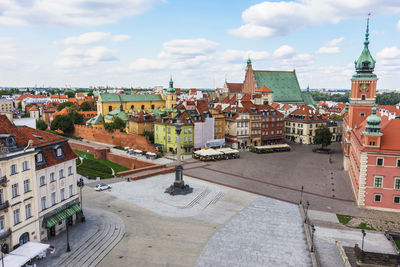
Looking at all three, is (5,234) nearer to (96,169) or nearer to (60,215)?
(60,215)

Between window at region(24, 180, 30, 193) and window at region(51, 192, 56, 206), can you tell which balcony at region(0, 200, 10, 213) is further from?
window at region(51, 192, 56, 206)

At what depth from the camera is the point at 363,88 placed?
61.0m

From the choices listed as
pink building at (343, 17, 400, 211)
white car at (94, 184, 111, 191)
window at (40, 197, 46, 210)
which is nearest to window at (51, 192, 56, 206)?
window at (40, 197, 46, 210)

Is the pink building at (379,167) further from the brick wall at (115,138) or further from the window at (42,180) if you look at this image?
the brick wall at (115,138)

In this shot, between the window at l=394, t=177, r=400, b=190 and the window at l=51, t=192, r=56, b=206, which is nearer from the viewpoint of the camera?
the window at l=51, t=192, r=56, b=206

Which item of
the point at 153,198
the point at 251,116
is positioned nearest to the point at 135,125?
the point at 251,116

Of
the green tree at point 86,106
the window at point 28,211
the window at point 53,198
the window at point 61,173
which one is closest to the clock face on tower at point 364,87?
the window at point 61,173

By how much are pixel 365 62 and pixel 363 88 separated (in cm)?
501

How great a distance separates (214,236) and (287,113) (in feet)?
259

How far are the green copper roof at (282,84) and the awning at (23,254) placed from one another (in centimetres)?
10484

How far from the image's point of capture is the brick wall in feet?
244

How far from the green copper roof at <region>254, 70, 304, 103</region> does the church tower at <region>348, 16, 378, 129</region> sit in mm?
59690

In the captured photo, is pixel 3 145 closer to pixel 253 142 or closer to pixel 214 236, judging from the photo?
pixel 214 236

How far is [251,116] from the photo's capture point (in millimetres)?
83562
